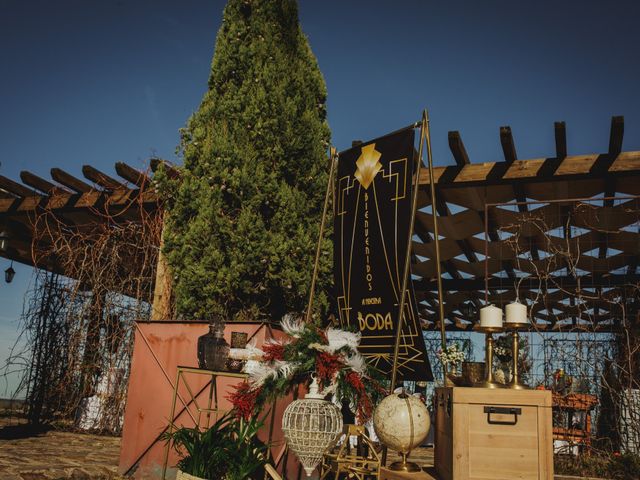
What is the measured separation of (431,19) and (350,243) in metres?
3.21

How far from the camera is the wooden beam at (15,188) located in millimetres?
8055

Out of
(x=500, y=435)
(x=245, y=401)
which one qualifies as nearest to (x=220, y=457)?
(x=245, y=401)

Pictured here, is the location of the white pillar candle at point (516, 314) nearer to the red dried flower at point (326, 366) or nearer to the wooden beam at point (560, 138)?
the red dried flower at point (326, 366)

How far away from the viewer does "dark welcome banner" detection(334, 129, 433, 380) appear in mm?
3730

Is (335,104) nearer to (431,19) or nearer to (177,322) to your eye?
(431,19)

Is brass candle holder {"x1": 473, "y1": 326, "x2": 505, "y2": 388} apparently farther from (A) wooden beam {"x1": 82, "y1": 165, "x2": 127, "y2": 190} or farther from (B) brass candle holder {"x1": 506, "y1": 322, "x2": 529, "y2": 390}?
(A) wooden beam {"x1": 82, "y1": 165, "x2": 127, "y2": 190}

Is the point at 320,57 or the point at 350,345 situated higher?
the point at 320,57

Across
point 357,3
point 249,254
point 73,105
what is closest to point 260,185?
point 249,254

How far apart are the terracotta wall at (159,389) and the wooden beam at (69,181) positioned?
3.26 meters

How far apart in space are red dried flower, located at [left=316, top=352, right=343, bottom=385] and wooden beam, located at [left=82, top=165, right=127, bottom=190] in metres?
4.92

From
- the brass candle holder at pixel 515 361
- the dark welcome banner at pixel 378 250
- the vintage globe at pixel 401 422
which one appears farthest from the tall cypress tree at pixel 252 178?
the brass candle holder at pixel 515 361

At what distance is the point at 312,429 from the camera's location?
10.5 feet

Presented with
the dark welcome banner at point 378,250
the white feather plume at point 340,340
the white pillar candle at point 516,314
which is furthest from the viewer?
the dark welcome banner at point 378,250

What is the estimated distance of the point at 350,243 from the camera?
4234 millimetres
